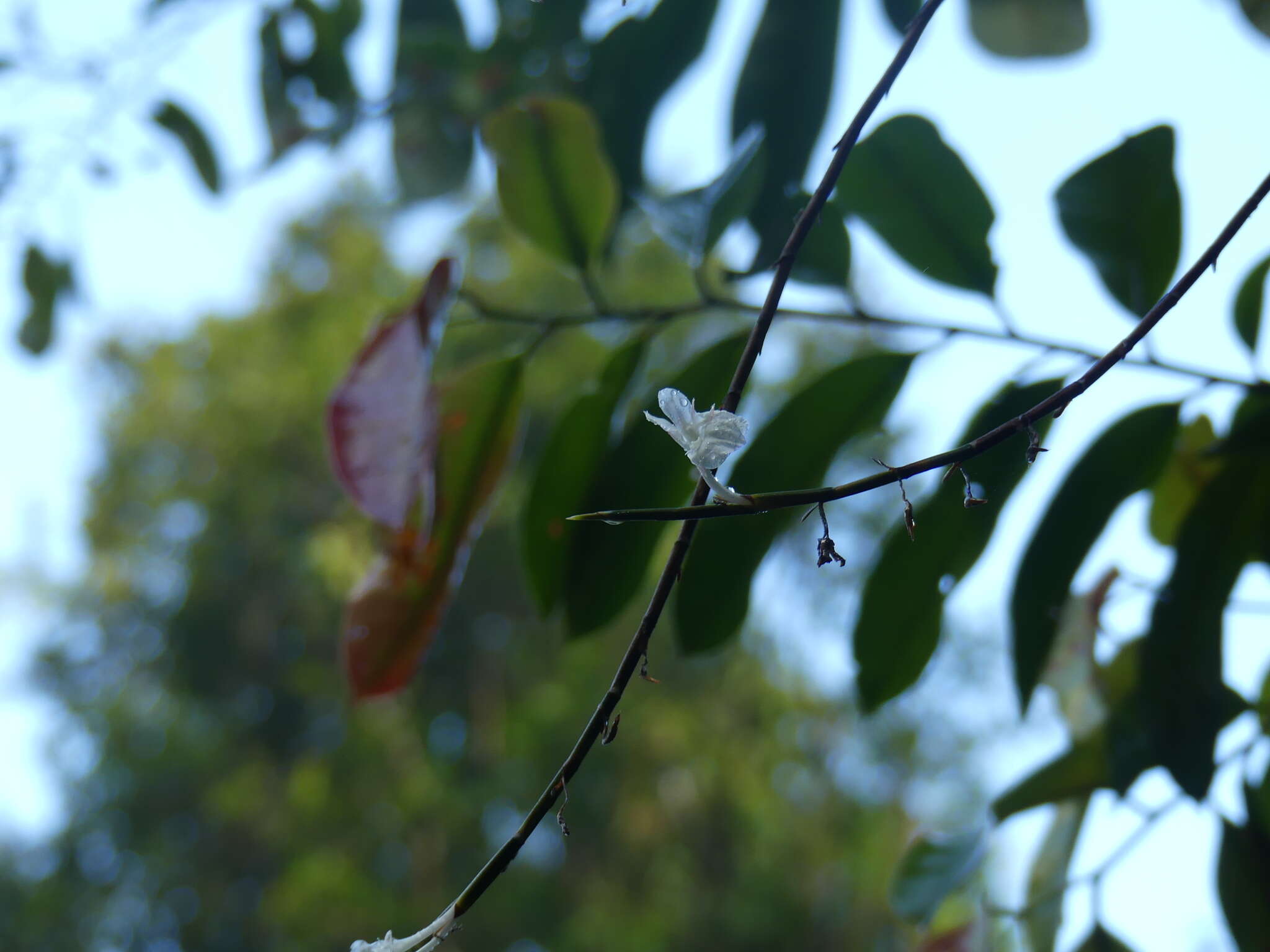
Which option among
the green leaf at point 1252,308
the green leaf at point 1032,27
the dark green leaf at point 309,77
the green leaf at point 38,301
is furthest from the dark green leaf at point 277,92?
the green leaf at point 1252,308

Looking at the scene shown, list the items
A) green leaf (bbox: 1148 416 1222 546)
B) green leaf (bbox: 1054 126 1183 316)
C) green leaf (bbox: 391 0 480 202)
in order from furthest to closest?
green leaf (bbox: 391 0 480 202), green leaf (bbox: 1148 416 1222 546), green leaf (bbox: 1054 126 1183 316)

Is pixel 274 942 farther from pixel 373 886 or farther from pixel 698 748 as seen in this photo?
pixel 698 748

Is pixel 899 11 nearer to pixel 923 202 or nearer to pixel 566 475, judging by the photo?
pixel 923 202

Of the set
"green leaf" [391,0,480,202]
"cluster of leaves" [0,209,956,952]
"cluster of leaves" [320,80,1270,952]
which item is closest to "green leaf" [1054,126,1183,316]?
"cluster of leaves" [320,80,1270,952]

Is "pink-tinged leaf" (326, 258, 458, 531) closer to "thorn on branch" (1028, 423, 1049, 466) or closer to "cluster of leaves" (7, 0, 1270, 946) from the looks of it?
"cluster of leaves" (7, 0, 1270, 946)

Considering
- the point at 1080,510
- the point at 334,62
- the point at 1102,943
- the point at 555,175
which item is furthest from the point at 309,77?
the point at 1102,943
